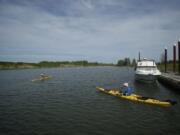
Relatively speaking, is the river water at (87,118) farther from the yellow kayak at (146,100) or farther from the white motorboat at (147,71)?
the white motorboat at (147,71)

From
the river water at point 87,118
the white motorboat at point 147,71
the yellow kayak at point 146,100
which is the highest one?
the white motorboat at point 147,71

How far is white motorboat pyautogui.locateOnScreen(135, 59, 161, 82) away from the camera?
35.0 meters

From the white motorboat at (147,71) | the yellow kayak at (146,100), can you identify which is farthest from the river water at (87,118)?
the white motorboat at (147,71)

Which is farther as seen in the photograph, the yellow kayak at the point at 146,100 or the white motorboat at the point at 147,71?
the white motorboat at the point at 147,71

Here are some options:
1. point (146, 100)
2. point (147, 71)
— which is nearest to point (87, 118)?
point (146, 100)

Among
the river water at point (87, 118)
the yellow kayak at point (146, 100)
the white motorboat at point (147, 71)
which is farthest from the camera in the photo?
the white motorboat at point (147, 71)

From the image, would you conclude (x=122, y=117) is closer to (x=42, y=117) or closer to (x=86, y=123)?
(x=86, y=123)

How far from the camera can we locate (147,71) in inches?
1419

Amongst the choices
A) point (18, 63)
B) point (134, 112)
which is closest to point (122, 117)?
point (134, 112)

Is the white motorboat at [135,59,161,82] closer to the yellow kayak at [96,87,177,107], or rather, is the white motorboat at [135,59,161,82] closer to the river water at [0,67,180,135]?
the yellow kayak at [96,87,177,107]

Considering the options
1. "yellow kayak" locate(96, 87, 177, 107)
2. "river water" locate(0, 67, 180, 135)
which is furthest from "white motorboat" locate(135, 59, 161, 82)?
"river water" locate(0, 67, 180, 135)

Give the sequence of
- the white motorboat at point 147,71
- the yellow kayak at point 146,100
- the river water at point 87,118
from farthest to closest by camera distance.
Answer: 1. the white motorboat at point 147,71
2. the yellow kayak at point 146,100
3. the river water at point 87,118

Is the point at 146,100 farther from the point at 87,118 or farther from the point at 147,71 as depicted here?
the point at 147,71

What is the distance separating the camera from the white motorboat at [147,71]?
35.0 m
